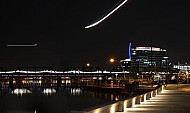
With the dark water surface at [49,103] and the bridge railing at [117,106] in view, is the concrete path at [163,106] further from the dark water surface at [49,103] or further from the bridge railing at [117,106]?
the dark water surface at [49,103]

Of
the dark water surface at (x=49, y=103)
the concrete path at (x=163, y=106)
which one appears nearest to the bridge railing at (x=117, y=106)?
the concrete path at (x=163, y=106)

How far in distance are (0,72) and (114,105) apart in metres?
181

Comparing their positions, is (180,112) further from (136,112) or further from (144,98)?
(144,98)

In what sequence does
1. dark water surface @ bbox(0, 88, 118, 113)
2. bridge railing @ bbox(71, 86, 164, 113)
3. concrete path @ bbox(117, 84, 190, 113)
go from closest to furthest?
bridge railing @ bbox(71, 86, 164, 113) < concrete path @ bbox(117, 84, 190, 113) < dark water surface @ bbox(0, 88, 118, 113)

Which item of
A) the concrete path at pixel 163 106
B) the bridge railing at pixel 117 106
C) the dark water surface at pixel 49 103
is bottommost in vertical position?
the dark water surface at pixel 49 103

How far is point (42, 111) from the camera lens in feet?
233

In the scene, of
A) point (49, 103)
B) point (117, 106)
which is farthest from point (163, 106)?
point (49, 103)

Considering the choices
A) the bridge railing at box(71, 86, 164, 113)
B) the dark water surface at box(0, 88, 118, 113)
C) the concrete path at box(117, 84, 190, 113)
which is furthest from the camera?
the dark water surface at box(0, 88, 118, 113)

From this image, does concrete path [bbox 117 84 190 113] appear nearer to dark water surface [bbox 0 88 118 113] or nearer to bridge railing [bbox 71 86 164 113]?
bridge railing [bbox 71 86 164 113]

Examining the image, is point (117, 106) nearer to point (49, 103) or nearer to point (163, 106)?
point (163, 106)

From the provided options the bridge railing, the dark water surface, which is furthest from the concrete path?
the dark water surface

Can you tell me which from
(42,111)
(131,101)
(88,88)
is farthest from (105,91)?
(131,101)

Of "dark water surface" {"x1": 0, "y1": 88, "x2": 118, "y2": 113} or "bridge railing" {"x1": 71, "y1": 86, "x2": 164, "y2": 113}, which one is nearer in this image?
"bridge railing" {"x1": 71, "y1": 86, "x2": 164, "y2": 113}

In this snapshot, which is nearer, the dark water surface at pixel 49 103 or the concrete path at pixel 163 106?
the concrete path at pixel 163 106
